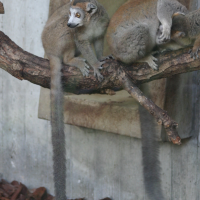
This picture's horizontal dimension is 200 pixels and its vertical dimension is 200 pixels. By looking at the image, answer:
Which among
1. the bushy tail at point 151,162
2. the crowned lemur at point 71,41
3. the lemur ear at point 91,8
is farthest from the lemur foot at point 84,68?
the bushy tail at point 151,162

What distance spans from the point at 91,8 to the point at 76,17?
308 millimetres

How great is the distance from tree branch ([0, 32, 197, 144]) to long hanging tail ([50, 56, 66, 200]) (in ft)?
0.29

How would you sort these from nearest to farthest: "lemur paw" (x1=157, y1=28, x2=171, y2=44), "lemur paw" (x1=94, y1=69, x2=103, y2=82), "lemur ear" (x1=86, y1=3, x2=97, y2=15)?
"lemur paw" (x1=157, y1=28, x2=171, y2=44) → "lemur paw" (x1=94, y1=69, x2=103, y2=82) → "lemur ear" (x1=86, y1=3, x2=97, y2=15)

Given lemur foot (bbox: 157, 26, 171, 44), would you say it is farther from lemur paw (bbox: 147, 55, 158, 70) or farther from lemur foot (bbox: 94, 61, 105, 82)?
lemur foot (bbox: 94, 61, 105, 82)

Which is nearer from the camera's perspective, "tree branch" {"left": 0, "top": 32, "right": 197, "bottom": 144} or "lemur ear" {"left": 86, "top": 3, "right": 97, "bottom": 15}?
"tree branch" {"left": 0, "top": 32, "right": 197, "bottom": 144}

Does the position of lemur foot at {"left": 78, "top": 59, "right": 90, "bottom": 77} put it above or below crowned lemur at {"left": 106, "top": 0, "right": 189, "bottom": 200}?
below

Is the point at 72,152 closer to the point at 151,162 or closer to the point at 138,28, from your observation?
the point at 151,162

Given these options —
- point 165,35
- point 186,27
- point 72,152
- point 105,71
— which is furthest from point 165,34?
point 72,152

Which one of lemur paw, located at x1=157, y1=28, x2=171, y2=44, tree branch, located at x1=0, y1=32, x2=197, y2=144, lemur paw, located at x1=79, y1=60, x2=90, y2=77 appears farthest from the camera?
lemur paw, located at x1=79, y1=60, x2=90, y2=77

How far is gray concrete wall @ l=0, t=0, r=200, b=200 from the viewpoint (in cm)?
417

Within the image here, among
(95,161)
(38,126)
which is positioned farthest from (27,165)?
(95,161)

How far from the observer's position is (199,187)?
397 cm

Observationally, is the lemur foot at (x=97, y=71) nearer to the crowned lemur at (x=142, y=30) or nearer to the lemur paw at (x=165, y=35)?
the crowned lemur at (x=142, y=30)

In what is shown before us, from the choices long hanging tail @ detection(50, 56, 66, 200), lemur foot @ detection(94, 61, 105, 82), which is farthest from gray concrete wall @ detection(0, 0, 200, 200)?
long hanging tail @ detection(50, 56, 66, 200)
